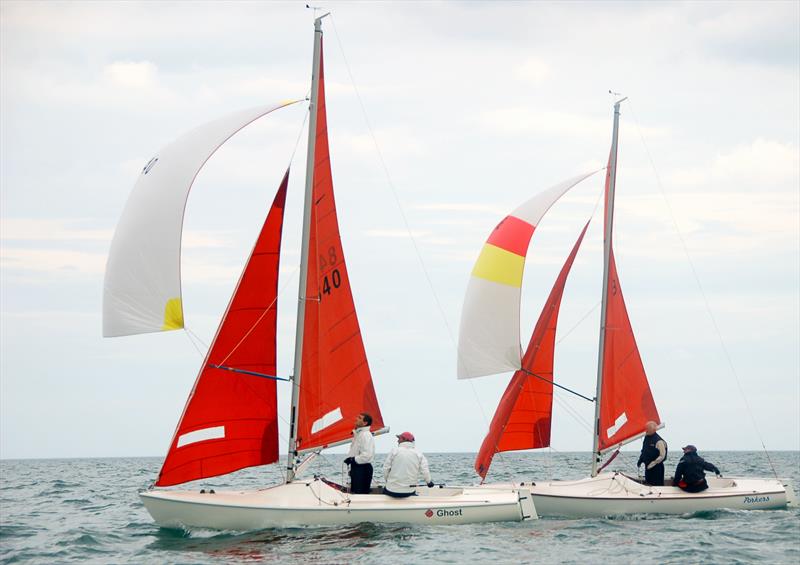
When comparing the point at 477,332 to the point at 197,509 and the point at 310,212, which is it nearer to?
the point at 310,212

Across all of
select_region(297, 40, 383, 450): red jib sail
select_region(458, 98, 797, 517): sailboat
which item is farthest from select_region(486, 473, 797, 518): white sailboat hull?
select_region(297, 40, 383, 450): red jib sail

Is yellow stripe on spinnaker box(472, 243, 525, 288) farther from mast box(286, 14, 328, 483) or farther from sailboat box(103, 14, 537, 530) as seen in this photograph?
mast box(286, 14, 328, 483)

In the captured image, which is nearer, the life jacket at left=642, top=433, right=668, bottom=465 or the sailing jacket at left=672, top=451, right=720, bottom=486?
the sailing jacket at left=672, top=451, right=720, bottom=486

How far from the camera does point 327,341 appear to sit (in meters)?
16.0

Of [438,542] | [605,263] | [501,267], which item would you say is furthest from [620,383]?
[438,542]

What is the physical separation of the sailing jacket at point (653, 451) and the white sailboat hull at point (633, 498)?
18.2 inches

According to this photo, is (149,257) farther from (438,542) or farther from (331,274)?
(438,542)

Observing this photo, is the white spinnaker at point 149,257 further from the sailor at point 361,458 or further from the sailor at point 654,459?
the sailor at point 654,459

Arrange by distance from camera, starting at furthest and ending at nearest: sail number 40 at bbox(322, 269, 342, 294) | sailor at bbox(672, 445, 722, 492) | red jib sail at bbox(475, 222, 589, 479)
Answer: red jib sail at bbox(475, 222, 589, 479) < sailor at bbox(672, 445, 722, 492) < sail number 40 at bbox(322, 269, 342, 294)

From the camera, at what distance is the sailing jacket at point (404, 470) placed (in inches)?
598

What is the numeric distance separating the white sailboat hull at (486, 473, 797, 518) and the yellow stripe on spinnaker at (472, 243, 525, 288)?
3657 mm

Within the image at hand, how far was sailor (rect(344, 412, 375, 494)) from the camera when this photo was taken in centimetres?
1544

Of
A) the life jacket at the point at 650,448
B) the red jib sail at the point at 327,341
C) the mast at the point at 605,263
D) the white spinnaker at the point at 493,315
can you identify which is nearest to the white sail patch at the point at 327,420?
the red jib sail at the point at 327,341

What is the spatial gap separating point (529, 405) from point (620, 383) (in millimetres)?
1908
